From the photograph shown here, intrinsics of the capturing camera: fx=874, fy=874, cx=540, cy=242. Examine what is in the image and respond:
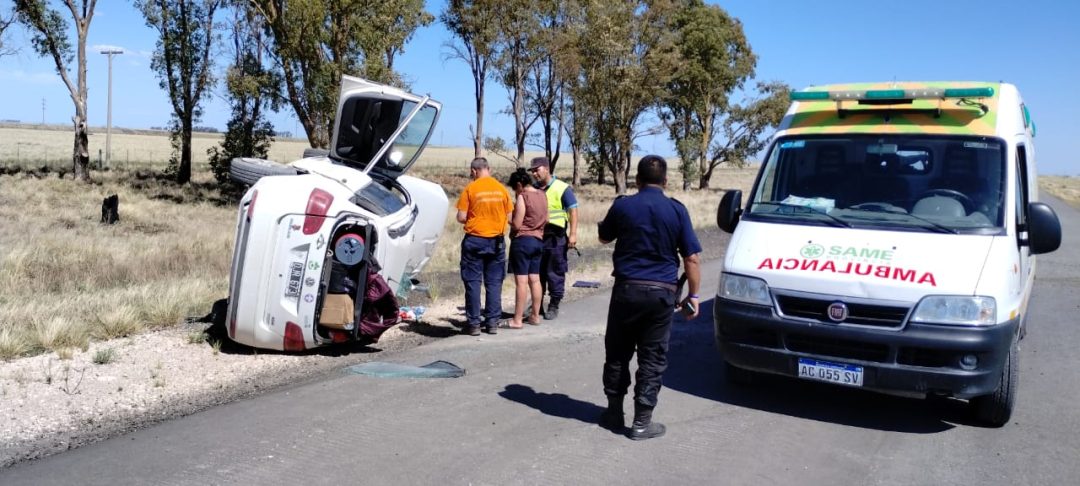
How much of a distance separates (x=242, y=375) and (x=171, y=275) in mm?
6447

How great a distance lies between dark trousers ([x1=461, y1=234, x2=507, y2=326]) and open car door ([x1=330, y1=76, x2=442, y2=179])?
1183mm

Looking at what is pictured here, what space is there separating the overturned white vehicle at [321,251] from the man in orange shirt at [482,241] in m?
0.62

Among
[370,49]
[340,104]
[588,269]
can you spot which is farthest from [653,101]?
[340,104]

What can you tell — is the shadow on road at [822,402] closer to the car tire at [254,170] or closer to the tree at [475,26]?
the car tire at [254,170]

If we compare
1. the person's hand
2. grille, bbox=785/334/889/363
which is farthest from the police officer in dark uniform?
grille, bbox=785/334/889/363

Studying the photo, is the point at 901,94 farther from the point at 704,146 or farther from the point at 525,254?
the point at 704,146

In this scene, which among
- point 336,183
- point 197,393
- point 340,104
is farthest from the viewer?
point 340,104

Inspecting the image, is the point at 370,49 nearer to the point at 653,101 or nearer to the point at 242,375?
the point at 653,101

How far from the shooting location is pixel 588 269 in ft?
46.4

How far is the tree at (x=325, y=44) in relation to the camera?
27.4 m

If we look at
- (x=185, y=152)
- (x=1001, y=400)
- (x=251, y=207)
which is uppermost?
(x=251, y=207)

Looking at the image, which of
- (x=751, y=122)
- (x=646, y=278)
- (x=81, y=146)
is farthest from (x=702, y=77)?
(x=646, y=278)

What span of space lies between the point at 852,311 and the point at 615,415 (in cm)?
171

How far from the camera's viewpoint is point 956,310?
5.58 meters
